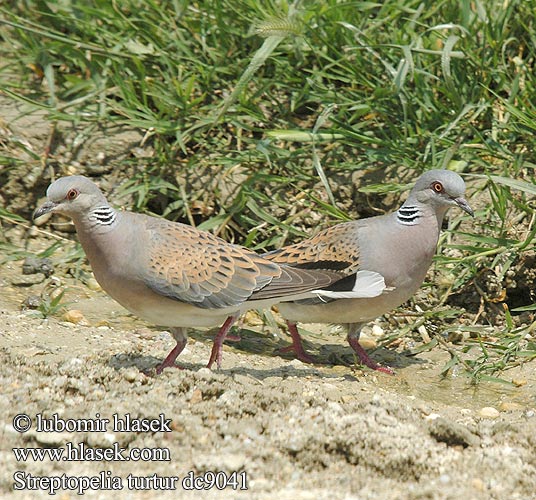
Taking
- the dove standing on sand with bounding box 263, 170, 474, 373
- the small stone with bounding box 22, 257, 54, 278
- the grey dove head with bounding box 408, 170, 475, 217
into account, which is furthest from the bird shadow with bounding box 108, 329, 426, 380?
the small stone with bounding box 22, 257, 54, 278

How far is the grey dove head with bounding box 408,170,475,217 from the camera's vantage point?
5.28m

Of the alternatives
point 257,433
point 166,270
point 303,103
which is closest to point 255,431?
point 257,433

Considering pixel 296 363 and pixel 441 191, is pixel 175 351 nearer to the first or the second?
pixel 296 363

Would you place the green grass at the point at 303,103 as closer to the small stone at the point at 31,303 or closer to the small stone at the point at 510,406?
the small stone at the point at 31,303

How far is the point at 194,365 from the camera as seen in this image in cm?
496

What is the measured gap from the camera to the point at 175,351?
4.74 m

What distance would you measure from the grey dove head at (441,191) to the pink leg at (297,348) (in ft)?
2.90

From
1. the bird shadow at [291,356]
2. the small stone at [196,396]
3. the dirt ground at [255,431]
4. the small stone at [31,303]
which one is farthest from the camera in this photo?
the small stone at [31,303]

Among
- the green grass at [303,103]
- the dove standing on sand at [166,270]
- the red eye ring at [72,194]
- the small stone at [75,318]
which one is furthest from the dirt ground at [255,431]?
the green grass at [303,103]

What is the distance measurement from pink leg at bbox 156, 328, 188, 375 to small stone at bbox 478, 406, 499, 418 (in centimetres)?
134

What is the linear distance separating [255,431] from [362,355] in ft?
5.54

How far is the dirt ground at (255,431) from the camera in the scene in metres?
3.45

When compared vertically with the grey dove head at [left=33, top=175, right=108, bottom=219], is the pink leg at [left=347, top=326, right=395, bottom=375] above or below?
below

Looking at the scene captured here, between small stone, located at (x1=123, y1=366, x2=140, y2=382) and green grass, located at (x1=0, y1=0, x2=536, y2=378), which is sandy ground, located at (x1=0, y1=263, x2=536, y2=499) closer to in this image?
small stone, located at (x1=123, y1=366, x2=140, y2=382)
